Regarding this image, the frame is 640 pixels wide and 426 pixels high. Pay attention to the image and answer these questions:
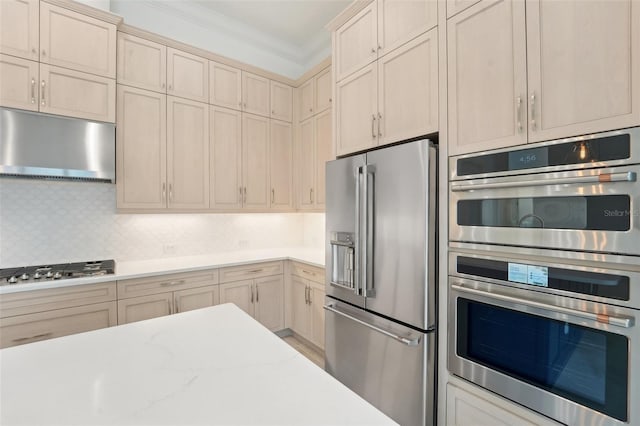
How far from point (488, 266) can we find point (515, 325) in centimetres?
28

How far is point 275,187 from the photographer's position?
346 cm

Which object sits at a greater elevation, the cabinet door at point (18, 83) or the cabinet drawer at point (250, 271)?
the cabinet door at point (18, 83)

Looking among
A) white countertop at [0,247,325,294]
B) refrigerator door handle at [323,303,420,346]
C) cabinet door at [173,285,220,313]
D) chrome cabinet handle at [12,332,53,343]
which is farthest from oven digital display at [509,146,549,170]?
chrome cabinet handle at [12,332,53,343]

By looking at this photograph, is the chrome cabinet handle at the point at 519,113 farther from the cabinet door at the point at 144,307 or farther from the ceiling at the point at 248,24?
the cabinet door at the point at 144,307

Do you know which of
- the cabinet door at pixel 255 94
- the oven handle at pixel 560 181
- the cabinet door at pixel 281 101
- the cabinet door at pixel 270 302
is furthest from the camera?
the cabinet door at pixel 281 101

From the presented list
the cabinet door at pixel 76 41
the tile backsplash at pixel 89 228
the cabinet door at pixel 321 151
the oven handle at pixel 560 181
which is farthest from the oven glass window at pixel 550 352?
the cabinet door at pixel 76 41

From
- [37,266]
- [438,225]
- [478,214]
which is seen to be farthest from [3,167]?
[478,214]

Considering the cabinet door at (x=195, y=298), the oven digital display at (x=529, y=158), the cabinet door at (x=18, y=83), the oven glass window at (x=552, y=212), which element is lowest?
the cabinet door at (x=195, y=298)

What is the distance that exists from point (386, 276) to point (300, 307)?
1.56 meters

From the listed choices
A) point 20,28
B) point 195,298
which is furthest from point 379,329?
point 20,28

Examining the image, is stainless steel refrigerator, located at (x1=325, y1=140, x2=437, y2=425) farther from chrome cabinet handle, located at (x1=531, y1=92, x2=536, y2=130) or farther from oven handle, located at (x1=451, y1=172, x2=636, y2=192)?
chrome cabinet handle, located at (x1=531, y1=92, x2=536, y2=130)

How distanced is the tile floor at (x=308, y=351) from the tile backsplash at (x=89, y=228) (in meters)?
1.20

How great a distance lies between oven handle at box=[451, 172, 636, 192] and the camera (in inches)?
41.3

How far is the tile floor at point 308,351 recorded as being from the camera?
2855 millimetres
